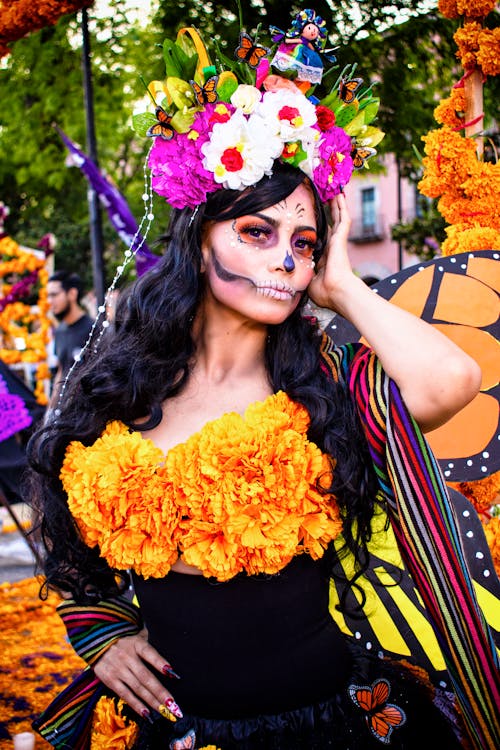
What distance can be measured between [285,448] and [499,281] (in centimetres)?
93

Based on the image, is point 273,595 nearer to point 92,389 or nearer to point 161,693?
point 161,693

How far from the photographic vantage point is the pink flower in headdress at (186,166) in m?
1.81

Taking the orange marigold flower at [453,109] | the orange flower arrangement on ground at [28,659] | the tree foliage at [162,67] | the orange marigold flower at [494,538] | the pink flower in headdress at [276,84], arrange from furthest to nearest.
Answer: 1. the tree foliage at [162,67]
2. the orange flower arrangement on ground at [28,659]
3. the orange marigold flower at [453,109]
4. the orange marigold flower at [494,538]
5. the pink flower in headdress at [276,84]

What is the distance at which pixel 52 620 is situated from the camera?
4.35m

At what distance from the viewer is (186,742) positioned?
162 cm

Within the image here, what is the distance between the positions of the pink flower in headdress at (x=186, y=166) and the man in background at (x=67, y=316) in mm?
4619

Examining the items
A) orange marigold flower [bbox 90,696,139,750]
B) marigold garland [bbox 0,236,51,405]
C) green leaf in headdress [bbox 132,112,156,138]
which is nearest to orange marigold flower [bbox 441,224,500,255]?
green leaf in headdress [bbox 132,112,156,138]

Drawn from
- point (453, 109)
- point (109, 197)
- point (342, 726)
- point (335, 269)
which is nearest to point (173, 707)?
point (342, 726)

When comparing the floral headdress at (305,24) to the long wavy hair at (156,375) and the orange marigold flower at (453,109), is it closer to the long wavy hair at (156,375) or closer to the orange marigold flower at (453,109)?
the long wavy hair at (156,375)

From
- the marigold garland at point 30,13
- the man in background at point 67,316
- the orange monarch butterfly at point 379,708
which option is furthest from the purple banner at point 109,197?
the orange monarch butterfly at point 379,708

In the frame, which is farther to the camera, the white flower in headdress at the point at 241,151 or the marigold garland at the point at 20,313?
the marigold garland at the point at 20,313

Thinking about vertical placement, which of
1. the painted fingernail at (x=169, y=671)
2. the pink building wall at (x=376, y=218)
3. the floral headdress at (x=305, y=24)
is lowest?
the pink building wall at (x=376, y=218)

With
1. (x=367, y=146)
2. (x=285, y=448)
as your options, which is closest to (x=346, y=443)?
(x=285, y=448)

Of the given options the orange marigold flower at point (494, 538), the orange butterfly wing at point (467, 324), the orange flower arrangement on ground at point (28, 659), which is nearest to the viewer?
the orange butterfly wing at point (467, 324)
